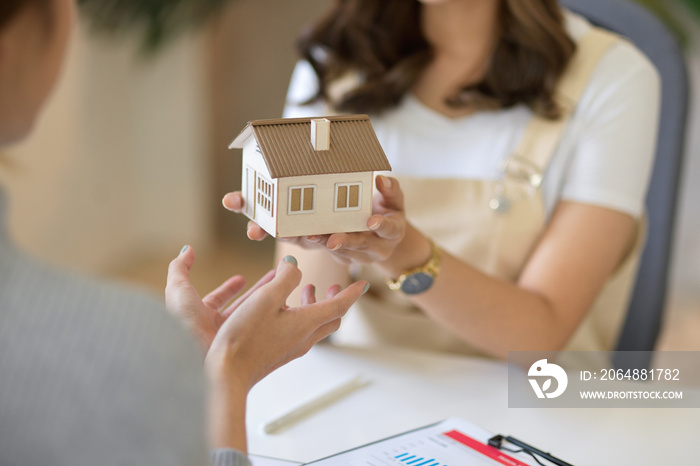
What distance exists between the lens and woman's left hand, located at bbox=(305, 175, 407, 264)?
0.75 meters

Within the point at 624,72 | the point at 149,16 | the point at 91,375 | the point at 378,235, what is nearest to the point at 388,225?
the point at 378,235

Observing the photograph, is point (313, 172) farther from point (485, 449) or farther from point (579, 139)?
point (579, 139)

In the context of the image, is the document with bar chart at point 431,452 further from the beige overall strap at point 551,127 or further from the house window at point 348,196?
the beige overall strap at point 551,127

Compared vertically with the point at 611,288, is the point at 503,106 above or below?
above

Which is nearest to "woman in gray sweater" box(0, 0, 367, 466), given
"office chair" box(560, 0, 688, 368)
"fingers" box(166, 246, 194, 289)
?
"fingers" box(166, 246, 194, 289)

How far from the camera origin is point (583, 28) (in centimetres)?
119

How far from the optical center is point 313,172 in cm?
70

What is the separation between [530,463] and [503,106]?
59cm

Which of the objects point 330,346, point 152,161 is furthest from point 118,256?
point 330,346

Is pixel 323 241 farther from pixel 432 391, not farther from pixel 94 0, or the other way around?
pixel 94 0

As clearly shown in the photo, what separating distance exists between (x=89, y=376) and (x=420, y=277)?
574 millimetres

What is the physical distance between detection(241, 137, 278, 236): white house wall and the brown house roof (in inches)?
0.7

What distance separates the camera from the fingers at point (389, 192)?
2.59 feet

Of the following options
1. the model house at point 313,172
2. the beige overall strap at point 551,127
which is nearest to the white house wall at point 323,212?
the model house at point 313,172
